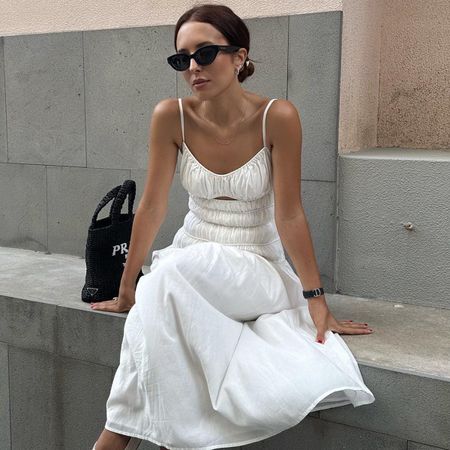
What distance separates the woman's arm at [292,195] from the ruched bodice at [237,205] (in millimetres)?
73

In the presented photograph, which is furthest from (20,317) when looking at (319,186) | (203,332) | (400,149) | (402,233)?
(400,149)

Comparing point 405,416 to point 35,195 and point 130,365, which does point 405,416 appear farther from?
point 35,195

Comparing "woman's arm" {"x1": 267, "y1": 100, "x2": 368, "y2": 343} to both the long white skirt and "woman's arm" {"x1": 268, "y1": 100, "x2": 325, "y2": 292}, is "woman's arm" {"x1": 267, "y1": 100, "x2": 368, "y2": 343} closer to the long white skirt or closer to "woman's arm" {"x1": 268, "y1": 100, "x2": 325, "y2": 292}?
"woman's arm" {"x1": 268, "y1": 100, "x2": 325, "y2": 292}

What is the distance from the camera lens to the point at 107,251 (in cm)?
383

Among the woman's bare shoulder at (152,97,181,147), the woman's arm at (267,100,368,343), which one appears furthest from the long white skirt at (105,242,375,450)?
the woman's bare shoulder at (152,97,181,147)

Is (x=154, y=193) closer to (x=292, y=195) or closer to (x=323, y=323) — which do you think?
(x=292, y=195)

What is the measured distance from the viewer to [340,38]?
154 inches

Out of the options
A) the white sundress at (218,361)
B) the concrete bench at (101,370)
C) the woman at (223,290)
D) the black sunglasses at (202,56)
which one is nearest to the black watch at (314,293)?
the woman at (223,290)

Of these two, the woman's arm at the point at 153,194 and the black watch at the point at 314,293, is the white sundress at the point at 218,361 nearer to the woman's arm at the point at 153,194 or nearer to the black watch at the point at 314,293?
the black watch at the point at 314,293

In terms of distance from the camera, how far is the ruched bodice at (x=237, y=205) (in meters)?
3.31

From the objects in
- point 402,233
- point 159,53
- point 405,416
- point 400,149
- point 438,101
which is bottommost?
point 405,416

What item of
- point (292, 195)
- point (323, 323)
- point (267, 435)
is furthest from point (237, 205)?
point (267, 435)

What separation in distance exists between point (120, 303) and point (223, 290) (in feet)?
2.55

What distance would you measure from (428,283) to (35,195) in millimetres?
2949
